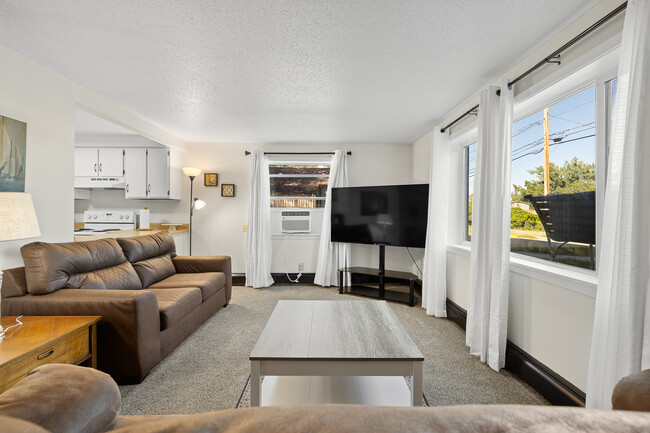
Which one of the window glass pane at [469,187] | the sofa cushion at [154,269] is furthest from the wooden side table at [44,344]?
the window glass pane at [469,187]

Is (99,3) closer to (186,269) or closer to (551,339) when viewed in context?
(186,269)

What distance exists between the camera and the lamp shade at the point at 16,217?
5.09 ft

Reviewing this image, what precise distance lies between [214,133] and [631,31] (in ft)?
14.5

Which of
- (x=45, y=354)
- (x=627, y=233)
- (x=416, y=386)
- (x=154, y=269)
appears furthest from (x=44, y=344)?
(x=627, y=233)

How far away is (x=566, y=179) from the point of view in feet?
6.90

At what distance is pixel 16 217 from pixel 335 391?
2013mm

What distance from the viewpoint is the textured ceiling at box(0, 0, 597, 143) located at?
1784 mm

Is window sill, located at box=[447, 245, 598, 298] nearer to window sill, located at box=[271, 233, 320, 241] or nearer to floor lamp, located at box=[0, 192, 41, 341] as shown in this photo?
floor lamp, located at box=[0, 192, 41, 341]

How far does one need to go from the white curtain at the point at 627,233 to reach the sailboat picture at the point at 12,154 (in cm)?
373

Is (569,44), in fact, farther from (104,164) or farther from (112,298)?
(104,164)

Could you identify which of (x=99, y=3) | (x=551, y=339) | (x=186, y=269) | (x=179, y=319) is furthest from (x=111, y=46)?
(x=551, y=339)

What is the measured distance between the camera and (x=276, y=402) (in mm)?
1713

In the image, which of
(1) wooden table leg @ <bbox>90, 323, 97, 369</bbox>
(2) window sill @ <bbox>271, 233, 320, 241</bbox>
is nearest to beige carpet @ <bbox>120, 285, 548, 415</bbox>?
(1) wooden table leg @ <bbox>90, 323, 97, 369</bbox>

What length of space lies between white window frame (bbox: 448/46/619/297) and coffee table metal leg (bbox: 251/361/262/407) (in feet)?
6.08
